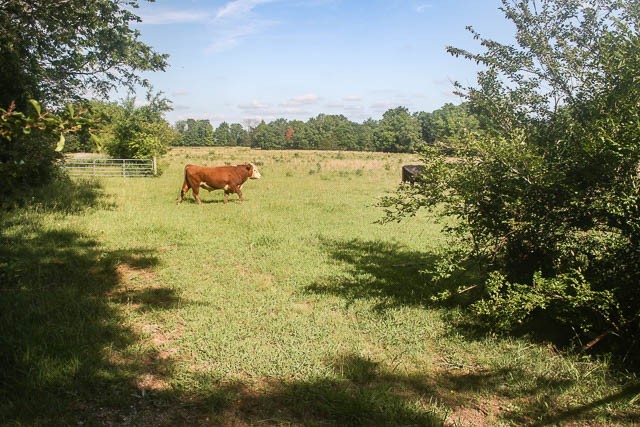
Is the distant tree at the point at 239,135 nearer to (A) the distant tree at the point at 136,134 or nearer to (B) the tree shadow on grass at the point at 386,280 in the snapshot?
(A) the distant tree at the point at 136,134

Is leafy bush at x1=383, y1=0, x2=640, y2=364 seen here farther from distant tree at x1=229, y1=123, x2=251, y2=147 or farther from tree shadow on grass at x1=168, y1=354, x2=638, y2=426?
distant tree at x1=229, y1=123, x2=251, y2=147

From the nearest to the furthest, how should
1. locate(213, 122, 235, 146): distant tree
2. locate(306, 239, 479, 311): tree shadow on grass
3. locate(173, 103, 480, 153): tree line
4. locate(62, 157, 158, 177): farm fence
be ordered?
locate(306, 239, 479, 311): tree shadow on grass → locate(62, 157, 158, 177): farm fence → locate(173, 103, 480, 153): tree line → locate(213, 122, 235, 146): distant tree

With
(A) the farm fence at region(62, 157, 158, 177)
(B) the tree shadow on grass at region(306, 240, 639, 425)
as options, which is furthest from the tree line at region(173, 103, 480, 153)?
(B) the tree shadow on grass at region(306, 240, 639, 425)

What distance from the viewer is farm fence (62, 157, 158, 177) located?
2308 centimetres

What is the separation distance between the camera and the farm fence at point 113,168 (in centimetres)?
2308

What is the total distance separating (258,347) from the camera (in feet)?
13.7

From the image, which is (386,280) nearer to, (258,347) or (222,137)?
(258,347)

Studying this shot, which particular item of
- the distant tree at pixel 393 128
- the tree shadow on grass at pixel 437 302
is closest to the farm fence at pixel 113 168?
the tree shadow on grass at pixel 437 302

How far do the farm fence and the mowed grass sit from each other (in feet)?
52.9

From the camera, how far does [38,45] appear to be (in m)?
9.66

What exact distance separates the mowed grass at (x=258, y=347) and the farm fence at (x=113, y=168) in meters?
16.1

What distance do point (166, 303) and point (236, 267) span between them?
64.3 inches

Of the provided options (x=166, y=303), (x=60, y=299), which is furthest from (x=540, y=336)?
(x=60, y=299)

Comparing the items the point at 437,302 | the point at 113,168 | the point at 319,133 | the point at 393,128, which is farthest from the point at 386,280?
the point at 319,133
